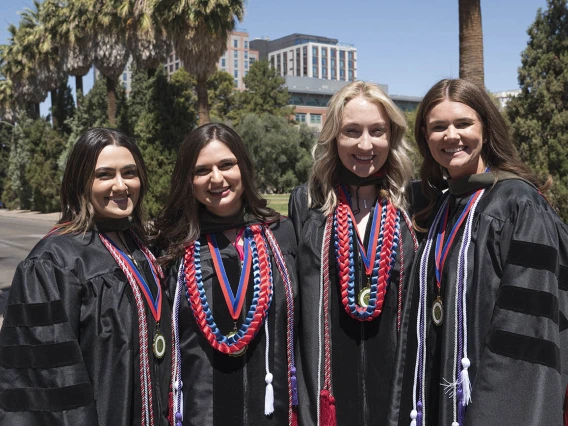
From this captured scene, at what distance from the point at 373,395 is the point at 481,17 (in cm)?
789

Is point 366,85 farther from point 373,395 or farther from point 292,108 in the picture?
point 292,108

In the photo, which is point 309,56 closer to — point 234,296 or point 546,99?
point 546,99

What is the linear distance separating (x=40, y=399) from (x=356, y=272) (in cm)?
159

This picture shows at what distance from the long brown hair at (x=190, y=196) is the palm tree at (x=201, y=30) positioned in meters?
14.4

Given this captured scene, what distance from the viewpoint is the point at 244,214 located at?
3.31m

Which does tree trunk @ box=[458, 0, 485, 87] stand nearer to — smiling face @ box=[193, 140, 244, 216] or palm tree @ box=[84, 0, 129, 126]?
smiling face @ box=[193, 140, 244, 216]

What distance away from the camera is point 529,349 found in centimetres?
245

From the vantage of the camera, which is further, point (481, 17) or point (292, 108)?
point (292, 108)

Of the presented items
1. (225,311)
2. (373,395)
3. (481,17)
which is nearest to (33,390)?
(225,311)

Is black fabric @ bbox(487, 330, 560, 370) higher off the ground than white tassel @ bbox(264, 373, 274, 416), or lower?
higher

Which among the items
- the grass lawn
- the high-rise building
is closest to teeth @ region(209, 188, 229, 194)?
the grass lawn

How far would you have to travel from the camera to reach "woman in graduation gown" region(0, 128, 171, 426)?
2.52m

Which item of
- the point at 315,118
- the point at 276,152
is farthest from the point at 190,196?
the point at 315,118

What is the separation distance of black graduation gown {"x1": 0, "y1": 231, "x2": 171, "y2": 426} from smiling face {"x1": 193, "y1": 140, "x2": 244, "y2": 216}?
0.57m
